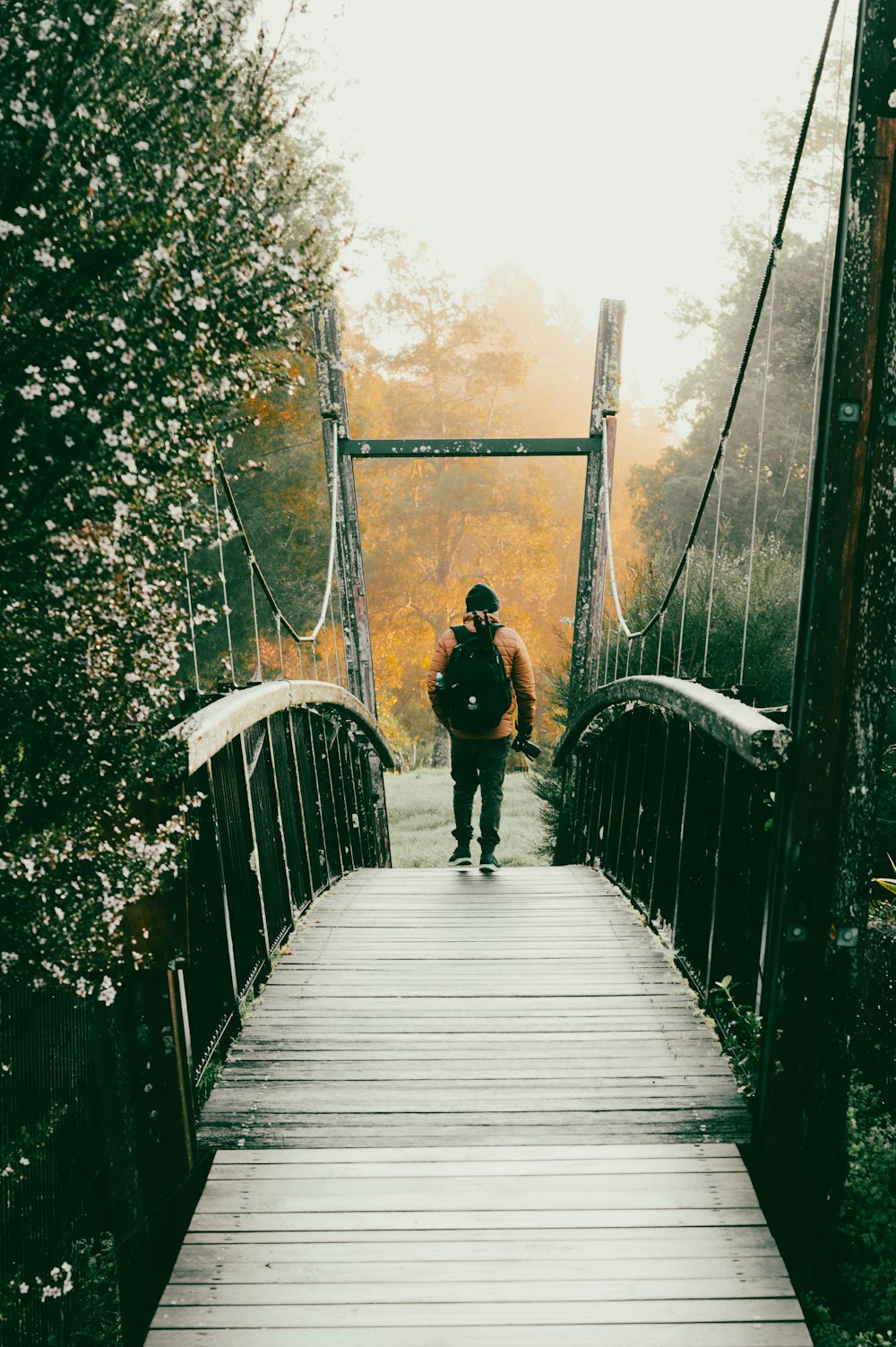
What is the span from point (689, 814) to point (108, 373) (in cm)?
285

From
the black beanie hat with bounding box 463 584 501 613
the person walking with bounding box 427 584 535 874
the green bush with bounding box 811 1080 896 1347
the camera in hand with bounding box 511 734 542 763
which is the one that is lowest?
the green bush with bounding box 811 1080 896 1347

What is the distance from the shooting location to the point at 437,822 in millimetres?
12461

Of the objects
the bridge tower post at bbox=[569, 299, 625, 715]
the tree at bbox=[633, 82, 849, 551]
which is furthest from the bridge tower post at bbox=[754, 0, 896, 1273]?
the tree at bbox=[633, 82, 849, 551]

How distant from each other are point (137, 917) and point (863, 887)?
1.68 meters

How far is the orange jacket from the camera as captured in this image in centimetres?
587

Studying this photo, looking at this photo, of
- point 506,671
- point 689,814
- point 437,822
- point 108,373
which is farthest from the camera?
point 437,822

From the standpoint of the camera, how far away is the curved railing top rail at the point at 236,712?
99.2 inches

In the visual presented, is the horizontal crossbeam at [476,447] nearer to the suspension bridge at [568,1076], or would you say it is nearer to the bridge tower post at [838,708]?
the suspension bridge at [568,1076]

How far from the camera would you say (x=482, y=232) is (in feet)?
102

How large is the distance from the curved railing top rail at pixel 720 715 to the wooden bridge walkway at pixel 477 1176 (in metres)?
0.92

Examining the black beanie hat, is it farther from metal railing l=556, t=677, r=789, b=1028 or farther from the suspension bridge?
the suspension bridge

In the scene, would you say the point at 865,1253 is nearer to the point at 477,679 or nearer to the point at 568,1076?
the point at 568,1076

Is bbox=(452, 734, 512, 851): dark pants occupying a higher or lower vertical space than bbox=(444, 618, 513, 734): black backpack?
lower

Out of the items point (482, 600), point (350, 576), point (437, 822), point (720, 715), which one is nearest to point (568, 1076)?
point (720, 715)
